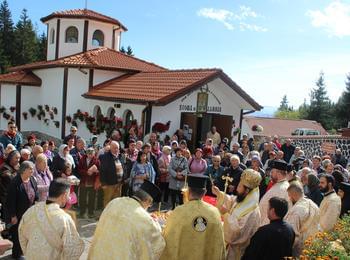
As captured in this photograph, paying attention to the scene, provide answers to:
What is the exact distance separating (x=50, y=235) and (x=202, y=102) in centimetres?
1261

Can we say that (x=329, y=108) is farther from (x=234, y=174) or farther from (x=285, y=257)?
(x=285, y=257)

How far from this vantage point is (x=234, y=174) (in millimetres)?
9008

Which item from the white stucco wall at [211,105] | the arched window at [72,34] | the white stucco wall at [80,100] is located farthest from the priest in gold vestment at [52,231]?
the arched window at [72,34]

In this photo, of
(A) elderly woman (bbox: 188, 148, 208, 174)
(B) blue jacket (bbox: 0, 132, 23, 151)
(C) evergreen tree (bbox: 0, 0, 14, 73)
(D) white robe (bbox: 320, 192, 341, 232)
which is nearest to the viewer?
(D) white robe (bbox: 320, 192, 341, 232)

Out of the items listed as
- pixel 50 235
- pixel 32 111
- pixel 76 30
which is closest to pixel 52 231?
pixel 50 235

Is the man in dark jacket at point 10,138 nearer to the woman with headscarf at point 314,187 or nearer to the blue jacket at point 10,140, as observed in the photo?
the blue jacket at point 10,140

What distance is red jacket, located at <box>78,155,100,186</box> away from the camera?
8922mm

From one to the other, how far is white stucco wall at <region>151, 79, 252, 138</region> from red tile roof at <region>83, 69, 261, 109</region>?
0.47 metres

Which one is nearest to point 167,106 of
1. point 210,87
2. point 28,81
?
point 210,87

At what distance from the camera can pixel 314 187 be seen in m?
6.75

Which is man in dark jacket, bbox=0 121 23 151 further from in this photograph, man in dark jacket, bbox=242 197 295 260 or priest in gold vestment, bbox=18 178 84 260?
man in dark jacket, bbox=242 197 295 260

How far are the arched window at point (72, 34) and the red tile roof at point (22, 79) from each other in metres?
2.92

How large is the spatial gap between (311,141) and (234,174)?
12.3 m

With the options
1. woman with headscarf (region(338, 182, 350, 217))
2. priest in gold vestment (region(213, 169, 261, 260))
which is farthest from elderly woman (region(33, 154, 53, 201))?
woman with headscarf (region(338, 182, 350, 217))
